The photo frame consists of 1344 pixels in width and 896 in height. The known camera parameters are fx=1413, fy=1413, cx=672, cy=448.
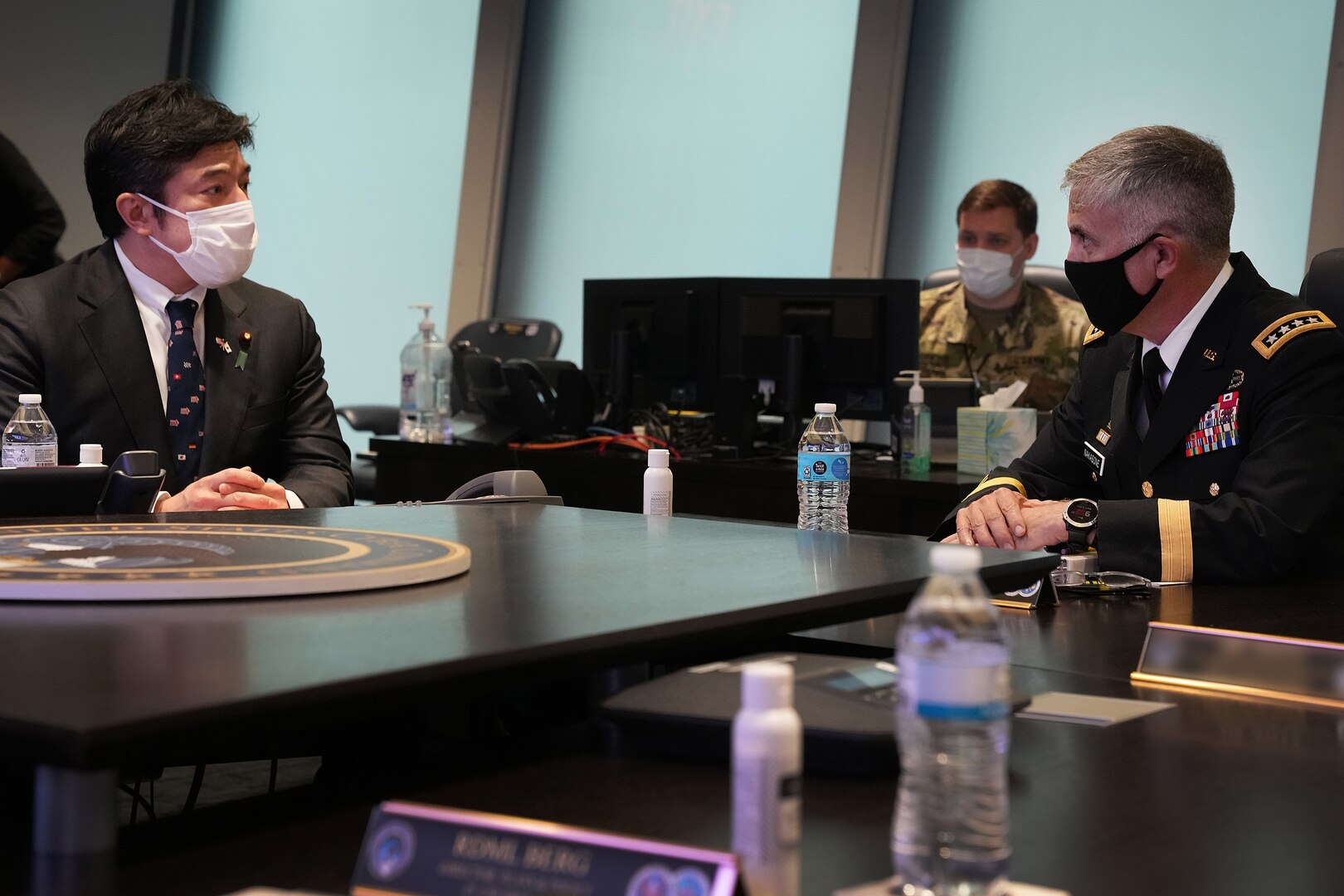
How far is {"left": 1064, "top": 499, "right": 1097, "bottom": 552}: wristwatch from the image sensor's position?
201cm

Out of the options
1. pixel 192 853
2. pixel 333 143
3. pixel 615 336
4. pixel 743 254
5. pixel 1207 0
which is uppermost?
pixel 1207 0

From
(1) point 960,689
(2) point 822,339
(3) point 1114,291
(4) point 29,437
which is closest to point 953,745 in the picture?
(1) point 960,689

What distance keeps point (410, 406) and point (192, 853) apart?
3819mm

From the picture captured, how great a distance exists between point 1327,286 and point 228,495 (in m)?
1.81

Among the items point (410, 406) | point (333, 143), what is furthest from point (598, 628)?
point (333, 143)

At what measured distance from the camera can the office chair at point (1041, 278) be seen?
4566mm

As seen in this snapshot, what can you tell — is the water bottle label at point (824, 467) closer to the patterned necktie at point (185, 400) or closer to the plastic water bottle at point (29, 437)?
the patterned necktie at point (185, 400)

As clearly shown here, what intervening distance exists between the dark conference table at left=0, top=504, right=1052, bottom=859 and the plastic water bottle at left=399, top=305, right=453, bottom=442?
9.85 ft

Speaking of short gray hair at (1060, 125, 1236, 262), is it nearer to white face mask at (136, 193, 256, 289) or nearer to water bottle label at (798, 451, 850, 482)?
water bottle label at (798, 451, 850, 482)

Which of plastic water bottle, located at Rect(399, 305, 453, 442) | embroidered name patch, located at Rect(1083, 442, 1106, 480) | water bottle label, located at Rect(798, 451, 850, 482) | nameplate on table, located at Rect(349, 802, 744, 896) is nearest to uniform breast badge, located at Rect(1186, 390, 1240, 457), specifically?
embroidered name patch, located at Rect(1083, 442, 1106, 480)

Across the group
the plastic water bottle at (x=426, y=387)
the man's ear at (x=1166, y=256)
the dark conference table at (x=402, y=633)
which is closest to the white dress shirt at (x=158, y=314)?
the dark conference table at (x=402, y=633)

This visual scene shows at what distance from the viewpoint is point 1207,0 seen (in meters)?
4.71

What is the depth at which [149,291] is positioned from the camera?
257 cm

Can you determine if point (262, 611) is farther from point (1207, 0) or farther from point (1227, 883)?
point (1207, 0)
